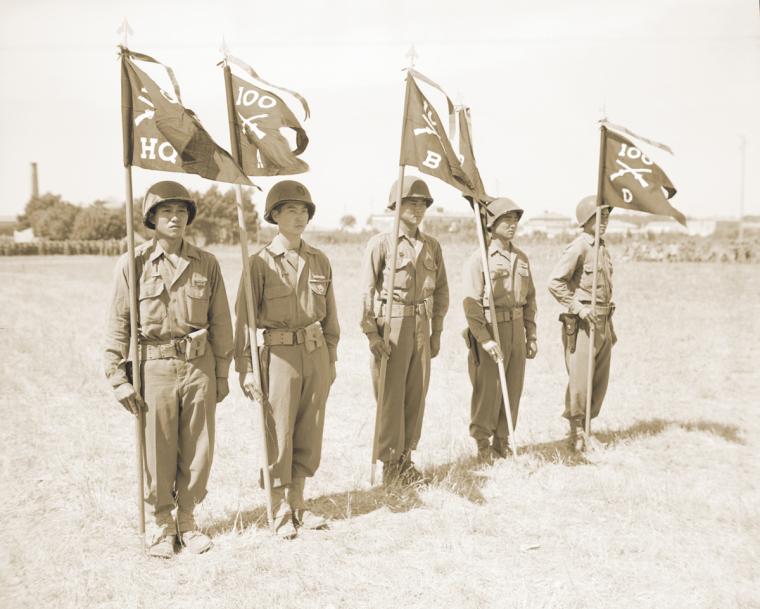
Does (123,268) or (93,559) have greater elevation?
(123,268)

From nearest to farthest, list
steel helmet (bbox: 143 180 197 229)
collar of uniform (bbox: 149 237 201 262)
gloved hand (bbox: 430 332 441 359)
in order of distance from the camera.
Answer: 1. steel helmet (bbox: 143 180 197 229)
2. collar of uniform (bbox: 149 237 201 262)
3. gloved hand (bbox: 430 332 441 359)

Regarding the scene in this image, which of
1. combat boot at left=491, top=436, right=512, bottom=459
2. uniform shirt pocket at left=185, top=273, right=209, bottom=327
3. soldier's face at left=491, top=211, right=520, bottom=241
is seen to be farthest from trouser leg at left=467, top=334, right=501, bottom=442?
uniform shirt pocket at left=185, top=273, right=209, bottom=327

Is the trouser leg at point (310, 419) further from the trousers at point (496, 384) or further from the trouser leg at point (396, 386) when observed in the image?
the trousers at point (496, 384)

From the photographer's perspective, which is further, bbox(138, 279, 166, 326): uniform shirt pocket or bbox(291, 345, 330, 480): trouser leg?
bbox(291, 345, 330, 480): trouser leg

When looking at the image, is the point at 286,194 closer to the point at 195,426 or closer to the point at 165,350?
the point at 165,350

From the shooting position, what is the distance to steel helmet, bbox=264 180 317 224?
494 centimetres

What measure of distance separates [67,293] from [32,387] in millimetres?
15740

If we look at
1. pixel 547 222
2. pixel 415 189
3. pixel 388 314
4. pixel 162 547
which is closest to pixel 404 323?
pixel 388 314

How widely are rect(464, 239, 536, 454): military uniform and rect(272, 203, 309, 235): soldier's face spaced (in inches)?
84.7

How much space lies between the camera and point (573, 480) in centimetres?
611

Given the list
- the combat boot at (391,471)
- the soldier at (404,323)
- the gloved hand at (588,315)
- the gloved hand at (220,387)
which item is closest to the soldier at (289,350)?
the gloved hand at (220,387)

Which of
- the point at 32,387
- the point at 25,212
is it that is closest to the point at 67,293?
the point at 32,387

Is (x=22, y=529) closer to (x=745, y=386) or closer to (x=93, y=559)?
(x=93, y=559)

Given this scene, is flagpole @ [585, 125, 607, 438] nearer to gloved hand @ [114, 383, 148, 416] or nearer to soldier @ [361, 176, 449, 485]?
soldier @ [361, 176, 449, 485]
